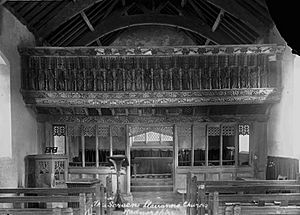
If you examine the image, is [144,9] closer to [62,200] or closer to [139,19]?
[139,19]

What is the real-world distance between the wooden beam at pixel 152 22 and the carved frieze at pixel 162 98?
3.45m

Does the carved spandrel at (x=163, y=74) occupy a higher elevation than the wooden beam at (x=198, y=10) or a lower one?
lower

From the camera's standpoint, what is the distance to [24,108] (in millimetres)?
7902

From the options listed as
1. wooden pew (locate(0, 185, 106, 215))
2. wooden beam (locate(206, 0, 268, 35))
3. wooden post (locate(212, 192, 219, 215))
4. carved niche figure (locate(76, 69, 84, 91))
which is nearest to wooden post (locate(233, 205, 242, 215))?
wooden post (locate(212, 192, 219, 215))

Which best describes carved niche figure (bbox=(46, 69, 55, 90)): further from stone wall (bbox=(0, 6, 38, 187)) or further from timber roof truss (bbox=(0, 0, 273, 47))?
timber roof truss (bbox=(0, 0, 273, 47))

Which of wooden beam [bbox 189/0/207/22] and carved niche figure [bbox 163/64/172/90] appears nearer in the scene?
carved niche figure [bbox 163/64/172/90]

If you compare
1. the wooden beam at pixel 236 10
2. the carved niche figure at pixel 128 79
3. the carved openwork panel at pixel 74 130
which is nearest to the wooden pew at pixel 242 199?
the carved niche figure at pixel 128 79

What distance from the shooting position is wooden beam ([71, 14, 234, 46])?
35.8 ft

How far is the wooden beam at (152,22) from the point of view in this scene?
35.8ft

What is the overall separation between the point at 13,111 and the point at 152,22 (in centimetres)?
556

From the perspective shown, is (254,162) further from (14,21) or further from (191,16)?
(14,21)

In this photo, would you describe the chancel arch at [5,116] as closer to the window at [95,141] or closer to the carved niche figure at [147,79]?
the window at [95,141]

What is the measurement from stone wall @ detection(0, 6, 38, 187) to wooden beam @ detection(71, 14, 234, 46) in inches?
126

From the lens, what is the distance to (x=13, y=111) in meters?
7.21
